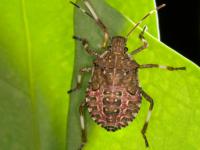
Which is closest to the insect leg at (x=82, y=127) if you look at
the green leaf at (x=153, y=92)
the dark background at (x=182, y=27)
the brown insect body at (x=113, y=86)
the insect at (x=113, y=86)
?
the green leaf at (x=153, y=92)

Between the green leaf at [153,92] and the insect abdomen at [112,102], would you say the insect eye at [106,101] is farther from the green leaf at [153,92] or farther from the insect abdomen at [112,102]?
the green leaf at [153,92]

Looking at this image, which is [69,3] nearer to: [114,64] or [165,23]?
[114,64]

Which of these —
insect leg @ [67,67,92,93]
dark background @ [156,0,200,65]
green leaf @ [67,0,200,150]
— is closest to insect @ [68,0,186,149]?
insect leg @ [67,67,92,93]

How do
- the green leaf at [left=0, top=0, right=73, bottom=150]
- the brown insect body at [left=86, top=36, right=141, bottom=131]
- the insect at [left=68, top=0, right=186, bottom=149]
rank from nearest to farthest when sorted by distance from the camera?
the green leaf at [left=0, top=0, right=73, bottom=150], the insect at [left=68, top=0, right=186, bottom=149], the brown insect body at [left=86, top=36, right=141, bottom=131]

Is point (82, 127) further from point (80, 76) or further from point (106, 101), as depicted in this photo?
point (106, 101)

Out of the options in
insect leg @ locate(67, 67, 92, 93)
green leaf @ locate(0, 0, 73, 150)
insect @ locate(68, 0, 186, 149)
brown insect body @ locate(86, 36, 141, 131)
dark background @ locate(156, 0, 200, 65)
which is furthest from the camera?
dark background @ locate(156, 0, 200, 65)

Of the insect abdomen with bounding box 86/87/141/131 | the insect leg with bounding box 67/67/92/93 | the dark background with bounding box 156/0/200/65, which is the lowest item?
the insect abdomen with bounding box 86/87/141/131

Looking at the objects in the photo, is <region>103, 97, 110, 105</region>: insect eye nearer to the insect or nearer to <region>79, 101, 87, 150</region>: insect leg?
the insect
